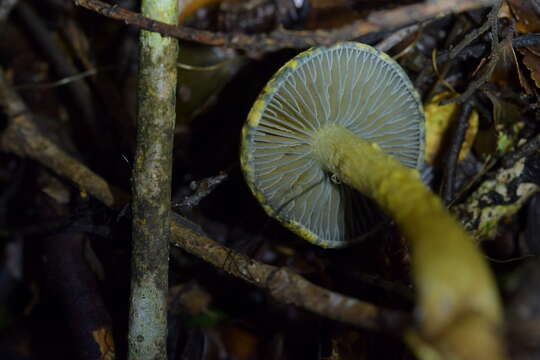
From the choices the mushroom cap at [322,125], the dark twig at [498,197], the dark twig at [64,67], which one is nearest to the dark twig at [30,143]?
the dark twig at [64,67]

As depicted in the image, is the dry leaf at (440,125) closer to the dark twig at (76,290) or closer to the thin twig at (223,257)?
the thin twig at (223,257)

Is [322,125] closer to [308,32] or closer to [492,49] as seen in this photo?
[308,32]

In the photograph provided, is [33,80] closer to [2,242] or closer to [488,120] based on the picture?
[2,242]

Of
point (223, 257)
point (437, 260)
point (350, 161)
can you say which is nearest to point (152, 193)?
point (223, 257)

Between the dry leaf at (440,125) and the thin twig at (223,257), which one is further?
the dry leaf at (440,125)

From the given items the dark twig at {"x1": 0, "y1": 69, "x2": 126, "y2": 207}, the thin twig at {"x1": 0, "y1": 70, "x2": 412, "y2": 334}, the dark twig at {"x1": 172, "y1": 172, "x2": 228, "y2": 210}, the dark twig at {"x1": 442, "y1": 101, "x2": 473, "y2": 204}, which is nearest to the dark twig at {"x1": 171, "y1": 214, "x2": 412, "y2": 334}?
the thin twig at {"x1": 0, "y1": 70, "x2": 412, "y2": 334}

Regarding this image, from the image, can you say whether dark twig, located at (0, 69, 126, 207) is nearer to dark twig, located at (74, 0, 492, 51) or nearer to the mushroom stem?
dark twig, located at (74, 0, 492, 51)
